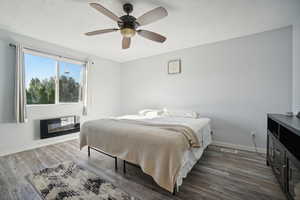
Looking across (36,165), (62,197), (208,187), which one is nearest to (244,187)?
(208,187)

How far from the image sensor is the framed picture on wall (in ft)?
12.7

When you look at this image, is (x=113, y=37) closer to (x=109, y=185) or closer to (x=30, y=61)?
(x=30, y=61)

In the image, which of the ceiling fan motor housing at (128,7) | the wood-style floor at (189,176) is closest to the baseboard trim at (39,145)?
the wood-style floor at (189,176)

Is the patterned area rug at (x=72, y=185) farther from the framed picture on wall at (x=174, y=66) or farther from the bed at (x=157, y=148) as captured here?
the framed picture on wall at (x=174, y=66)

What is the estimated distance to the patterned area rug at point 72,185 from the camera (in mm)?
1616

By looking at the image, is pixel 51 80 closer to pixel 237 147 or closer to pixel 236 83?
pixel 236 83

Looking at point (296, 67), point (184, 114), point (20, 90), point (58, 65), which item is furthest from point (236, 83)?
point (20, 90)

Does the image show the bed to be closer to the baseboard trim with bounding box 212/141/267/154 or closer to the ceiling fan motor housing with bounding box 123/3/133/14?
the baseboard trim with bounding box 212/141/267/154

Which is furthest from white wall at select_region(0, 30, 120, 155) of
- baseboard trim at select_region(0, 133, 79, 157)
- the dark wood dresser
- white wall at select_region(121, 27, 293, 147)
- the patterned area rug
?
the dark wood dresser

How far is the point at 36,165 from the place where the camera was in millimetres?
2363

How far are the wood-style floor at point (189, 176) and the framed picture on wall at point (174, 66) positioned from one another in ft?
7.45

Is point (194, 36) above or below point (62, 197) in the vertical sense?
above

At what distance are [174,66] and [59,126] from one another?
3.54 metres

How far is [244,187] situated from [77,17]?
11.9 ft
